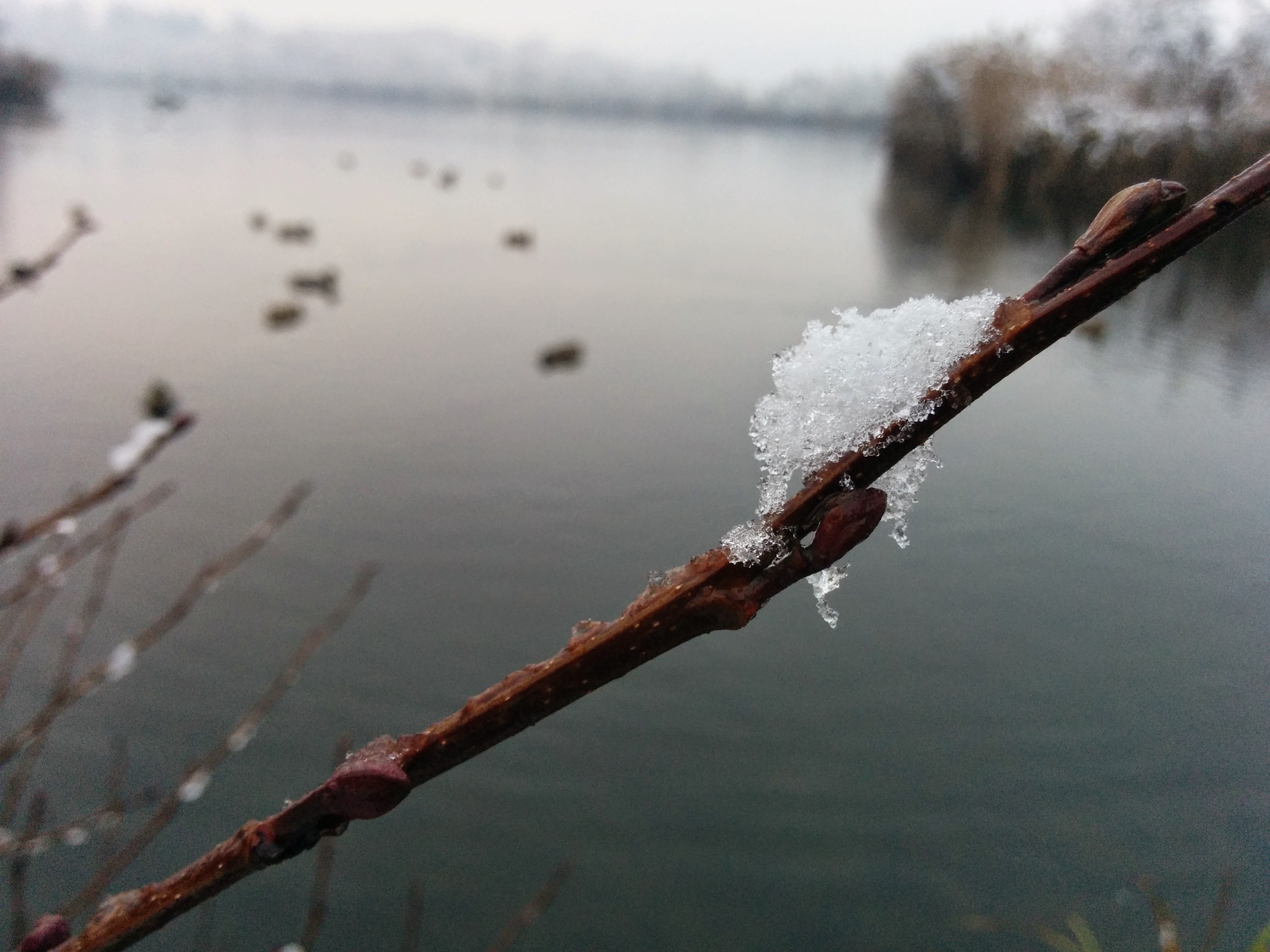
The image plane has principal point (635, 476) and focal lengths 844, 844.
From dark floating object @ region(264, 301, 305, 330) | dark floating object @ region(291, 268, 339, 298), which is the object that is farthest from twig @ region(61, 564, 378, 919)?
dark floating object @ region(291, 268, 339, 298)

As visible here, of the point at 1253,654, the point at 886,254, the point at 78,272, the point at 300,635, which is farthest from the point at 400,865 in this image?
the point at 886,254

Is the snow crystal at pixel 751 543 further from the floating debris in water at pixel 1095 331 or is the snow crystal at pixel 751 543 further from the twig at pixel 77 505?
the floating debris in water at pixel 1095 331

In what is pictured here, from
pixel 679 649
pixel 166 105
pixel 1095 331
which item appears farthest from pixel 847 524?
pixel 166 105

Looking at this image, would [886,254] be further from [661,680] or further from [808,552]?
[808,552]

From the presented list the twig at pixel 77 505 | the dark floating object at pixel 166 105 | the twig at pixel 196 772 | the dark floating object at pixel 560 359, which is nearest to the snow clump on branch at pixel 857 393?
the twig at pixel 77 505

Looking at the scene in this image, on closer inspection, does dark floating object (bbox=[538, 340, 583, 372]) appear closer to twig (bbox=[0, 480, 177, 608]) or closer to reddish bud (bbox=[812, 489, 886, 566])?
twig (bbox=[0, 480, 177, 608])

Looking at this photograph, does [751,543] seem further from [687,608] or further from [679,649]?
[679,649]
